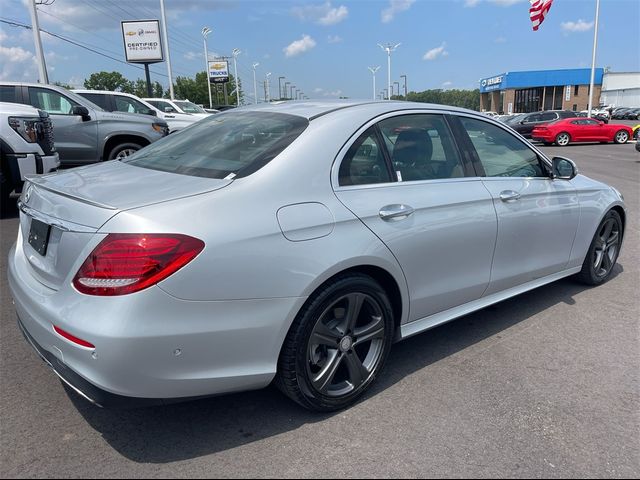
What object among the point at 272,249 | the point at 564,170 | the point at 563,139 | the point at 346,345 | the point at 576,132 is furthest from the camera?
the point at 563,139

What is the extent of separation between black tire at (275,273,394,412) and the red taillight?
69cm

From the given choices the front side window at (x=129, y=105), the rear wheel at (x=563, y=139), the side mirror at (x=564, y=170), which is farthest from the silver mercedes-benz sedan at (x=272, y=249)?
the rear wheel at (x=563, y=139)

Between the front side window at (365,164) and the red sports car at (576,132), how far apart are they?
2338 cm

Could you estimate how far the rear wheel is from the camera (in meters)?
23.8

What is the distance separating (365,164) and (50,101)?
825cm

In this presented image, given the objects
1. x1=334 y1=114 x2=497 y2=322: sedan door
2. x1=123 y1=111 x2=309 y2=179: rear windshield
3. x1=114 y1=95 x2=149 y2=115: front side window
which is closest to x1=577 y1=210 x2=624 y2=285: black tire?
x1=334 y1=114 x2=497 y2=322: sedan door

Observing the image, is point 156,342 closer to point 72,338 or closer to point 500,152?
point 72,338

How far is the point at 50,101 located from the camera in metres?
9.03

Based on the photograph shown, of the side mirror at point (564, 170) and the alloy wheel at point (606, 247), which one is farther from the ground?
the side mirror at point (564, 170)

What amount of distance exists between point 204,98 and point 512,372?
323 feet

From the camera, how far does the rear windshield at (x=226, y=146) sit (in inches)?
104

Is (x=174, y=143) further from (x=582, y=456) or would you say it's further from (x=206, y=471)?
(x=582, y=456)

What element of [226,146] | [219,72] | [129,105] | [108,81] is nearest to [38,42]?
[129,105]

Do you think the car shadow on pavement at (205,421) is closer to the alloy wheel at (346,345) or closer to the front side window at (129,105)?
the alloy wheel at (346,345)
